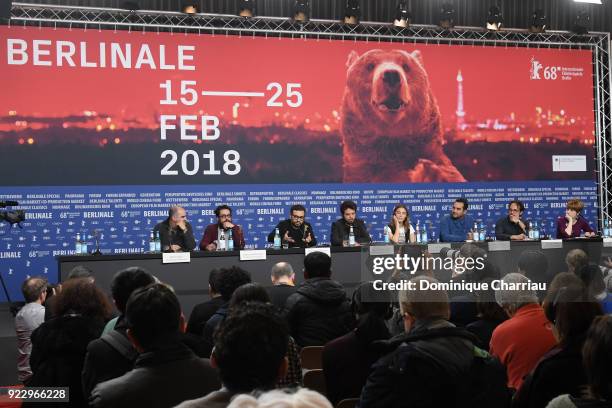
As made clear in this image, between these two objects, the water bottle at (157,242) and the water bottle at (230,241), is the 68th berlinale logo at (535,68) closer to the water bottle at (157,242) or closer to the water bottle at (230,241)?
the water bottle at (230,241)

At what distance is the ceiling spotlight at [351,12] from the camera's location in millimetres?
8906

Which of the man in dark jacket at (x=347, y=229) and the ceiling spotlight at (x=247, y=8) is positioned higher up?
the ceiling spotlight at (x=247, y=8)

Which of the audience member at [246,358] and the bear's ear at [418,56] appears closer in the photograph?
the audience member at [246,358]

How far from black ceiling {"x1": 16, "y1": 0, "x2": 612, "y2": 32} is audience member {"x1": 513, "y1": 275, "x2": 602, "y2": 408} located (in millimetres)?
7150

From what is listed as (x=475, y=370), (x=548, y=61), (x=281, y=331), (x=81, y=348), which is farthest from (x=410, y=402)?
(x=548, y=61)

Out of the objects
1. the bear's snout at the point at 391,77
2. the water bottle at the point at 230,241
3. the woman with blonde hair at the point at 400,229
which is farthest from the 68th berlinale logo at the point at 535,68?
the water bottle at the point at 230,241

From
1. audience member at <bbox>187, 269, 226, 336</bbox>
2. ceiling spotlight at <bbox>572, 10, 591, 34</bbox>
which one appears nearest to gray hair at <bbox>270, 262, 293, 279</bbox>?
audience member at <bbox>187, 269, 226, 336</bbox>

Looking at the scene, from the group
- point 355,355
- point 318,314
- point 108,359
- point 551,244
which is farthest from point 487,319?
point 551,244

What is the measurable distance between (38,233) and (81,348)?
18.5ft

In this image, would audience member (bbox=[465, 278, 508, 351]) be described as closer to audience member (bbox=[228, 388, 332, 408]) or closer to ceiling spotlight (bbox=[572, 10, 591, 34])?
audience member (bbox=[228, 388, 332, 408])

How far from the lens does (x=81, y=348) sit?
2.80 m

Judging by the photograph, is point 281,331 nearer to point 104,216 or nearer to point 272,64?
point 104,216

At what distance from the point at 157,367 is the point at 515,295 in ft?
5.92

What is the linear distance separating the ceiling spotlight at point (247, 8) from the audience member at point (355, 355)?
6.31 meters
